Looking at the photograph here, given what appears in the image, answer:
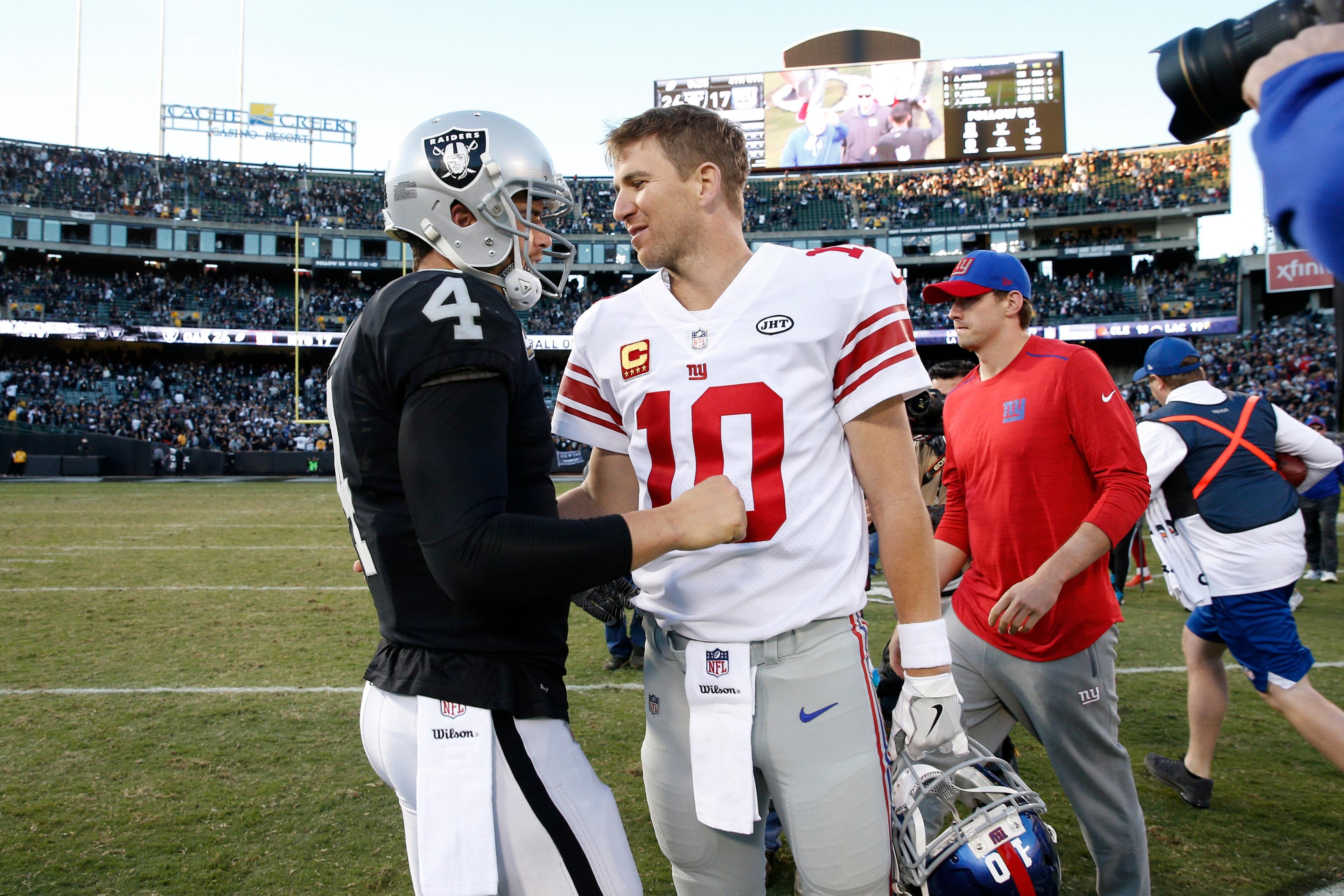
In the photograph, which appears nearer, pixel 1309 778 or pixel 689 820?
pixel 689 820

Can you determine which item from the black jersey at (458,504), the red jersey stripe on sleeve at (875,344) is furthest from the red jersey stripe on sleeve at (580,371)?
the red jersey stripe on sleeve at (875,344)

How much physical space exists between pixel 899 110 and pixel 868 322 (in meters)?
39.9

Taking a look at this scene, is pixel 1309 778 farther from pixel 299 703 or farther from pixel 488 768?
pixel 299 703

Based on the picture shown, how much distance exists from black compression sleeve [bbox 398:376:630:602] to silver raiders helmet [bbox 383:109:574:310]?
17.3 inches

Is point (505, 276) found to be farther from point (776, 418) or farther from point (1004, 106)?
point (1004, 106)

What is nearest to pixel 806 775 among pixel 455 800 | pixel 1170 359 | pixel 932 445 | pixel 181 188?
pixel 455 800

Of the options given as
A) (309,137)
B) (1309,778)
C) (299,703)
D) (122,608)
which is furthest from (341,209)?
(1309,778)

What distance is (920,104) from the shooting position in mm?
37906

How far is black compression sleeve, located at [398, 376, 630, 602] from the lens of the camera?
1.46 m

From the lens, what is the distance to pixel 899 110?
125 ft

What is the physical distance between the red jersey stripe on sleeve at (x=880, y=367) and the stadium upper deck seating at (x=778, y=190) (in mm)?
41759

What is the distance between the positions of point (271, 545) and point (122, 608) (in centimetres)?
407

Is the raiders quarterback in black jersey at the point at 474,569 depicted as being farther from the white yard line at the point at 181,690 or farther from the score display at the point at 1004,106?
the score display at the point at 1004,106

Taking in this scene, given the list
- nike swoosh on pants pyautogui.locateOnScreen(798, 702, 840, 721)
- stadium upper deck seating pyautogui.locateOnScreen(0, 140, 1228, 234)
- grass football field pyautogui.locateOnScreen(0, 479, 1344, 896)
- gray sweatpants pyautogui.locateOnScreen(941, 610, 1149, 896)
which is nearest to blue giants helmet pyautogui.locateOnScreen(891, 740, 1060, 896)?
nike swoosh on pants pyautogui.locateOnScreen(798, 702, 840, 721)
